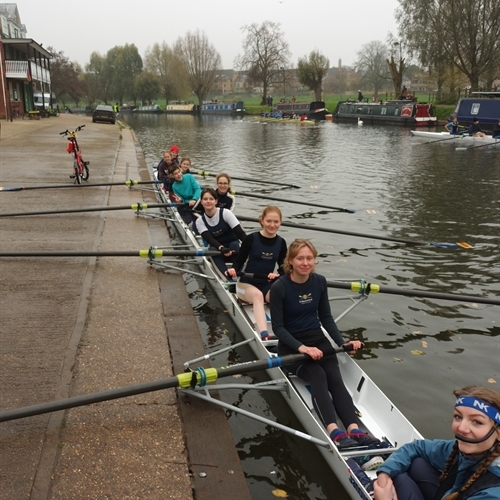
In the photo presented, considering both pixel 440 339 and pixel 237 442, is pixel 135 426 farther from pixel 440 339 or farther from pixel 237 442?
pixel 440 339

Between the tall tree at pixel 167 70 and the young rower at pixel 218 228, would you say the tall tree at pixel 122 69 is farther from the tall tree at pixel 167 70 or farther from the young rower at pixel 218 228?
the young rower at pixel 218 228

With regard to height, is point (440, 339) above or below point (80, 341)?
below

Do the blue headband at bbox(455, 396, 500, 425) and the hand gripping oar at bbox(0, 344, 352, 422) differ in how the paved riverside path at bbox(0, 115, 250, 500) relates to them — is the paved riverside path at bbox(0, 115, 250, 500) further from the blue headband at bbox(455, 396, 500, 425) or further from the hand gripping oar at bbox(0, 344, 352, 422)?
the blue headband at bbox(455, 396, 500, 425)

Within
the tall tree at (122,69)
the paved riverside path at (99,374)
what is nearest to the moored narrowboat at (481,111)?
the paved riverside path at (99,374)

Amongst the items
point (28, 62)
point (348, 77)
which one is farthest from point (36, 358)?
point (348, 77)

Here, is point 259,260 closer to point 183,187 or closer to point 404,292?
point 404,292

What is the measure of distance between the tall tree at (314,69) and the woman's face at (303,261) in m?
83.9

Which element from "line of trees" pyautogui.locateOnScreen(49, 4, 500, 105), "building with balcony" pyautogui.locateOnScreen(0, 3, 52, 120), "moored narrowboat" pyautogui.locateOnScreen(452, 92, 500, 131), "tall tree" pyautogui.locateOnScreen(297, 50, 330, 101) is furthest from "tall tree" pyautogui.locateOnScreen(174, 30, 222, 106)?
"moored narrowboat" pyautogui.locateOnScreen(452, 92, 500, 131)

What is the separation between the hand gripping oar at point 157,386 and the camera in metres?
4.27

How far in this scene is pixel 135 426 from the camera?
473 centimetres

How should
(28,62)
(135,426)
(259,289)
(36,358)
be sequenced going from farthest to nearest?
(28,62) → (259,289) → (36,358) → (135,426)

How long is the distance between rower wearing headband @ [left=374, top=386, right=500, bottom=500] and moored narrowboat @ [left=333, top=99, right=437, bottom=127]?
4906 cm

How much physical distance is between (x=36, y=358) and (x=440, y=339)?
534cm

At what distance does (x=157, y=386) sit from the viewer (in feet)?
15.4
